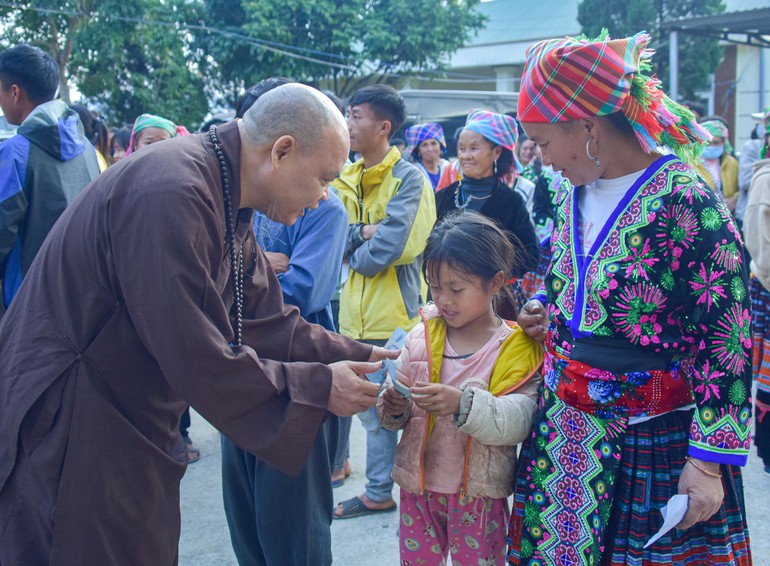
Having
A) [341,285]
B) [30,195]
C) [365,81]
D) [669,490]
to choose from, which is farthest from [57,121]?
[365,81]

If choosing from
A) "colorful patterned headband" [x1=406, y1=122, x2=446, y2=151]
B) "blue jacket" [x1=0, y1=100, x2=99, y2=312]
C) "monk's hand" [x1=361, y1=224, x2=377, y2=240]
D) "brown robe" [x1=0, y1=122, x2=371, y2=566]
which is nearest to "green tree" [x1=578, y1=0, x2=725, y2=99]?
"colorful patterned headband" [x1=406, y1=122, x2=446, y2=151]

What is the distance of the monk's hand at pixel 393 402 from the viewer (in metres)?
2.37

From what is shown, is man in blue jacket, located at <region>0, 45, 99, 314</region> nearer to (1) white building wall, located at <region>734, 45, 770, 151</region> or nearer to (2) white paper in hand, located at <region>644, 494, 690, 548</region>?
(2) white paper in hand, located at <region>644, 494, 690, 548</region>

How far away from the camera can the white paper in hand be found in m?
1.88

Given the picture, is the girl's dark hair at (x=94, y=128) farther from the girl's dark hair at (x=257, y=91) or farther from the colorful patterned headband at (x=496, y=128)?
the girl's dark hair at (x=257, y=91)

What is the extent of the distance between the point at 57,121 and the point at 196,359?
2.21 metres

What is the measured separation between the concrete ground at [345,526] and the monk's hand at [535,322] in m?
1.48

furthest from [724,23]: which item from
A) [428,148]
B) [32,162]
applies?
[32,162]

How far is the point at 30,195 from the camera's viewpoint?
3375 mm

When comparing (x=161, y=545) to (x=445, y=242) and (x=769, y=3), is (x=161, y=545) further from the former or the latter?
(x=769, y=3)

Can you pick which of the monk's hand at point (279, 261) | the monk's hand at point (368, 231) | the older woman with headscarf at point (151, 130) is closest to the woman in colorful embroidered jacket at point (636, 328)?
the monk's hand at point (279, 261)

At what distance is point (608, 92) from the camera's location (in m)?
1.98

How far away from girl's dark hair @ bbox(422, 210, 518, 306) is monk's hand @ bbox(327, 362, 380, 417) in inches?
22.9

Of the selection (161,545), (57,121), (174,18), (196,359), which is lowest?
(161,545)
